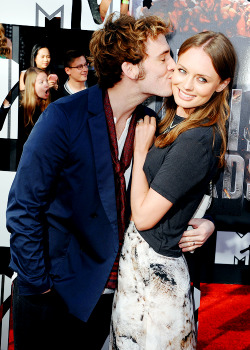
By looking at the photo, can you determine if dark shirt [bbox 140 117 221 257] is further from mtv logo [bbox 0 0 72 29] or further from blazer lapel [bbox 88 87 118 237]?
mtv logo [bbox 0 0 72 29]

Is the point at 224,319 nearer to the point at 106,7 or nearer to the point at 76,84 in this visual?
the point at 76,84

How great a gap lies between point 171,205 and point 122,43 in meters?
0.75

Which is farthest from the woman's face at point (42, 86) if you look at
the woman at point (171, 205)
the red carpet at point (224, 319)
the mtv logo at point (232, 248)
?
the red carpet at point (224, 319)

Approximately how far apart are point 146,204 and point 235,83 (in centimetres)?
112

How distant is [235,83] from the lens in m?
2.22

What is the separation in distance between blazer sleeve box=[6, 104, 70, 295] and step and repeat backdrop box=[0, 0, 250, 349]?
708mm

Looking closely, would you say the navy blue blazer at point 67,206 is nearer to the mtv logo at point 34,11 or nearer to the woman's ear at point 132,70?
the woman's ear at point 132,70

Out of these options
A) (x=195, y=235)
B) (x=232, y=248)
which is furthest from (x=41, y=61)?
(x=232, y=248)

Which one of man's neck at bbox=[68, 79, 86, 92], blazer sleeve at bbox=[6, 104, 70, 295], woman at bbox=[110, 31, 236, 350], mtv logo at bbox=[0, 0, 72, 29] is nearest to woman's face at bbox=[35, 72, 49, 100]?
man's neck at bbox=[68, 79, 86, 92]

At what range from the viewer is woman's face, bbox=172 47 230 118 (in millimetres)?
1553

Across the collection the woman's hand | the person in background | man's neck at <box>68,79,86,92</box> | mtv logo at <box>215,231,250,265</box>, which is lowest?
mtv logo at <box>215,231,250,265</box>

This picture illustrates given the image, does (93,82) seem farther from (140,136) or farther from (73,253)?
(73,253)

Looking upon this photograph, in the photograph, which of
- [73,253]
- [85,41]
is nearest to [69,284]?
[73,253]

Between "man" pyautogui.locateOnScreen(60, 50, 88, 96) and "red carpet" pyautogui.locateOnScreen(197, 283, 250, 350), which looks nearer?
"man" pyautogui.locateOnScreen(60, 50, 88, 96)
